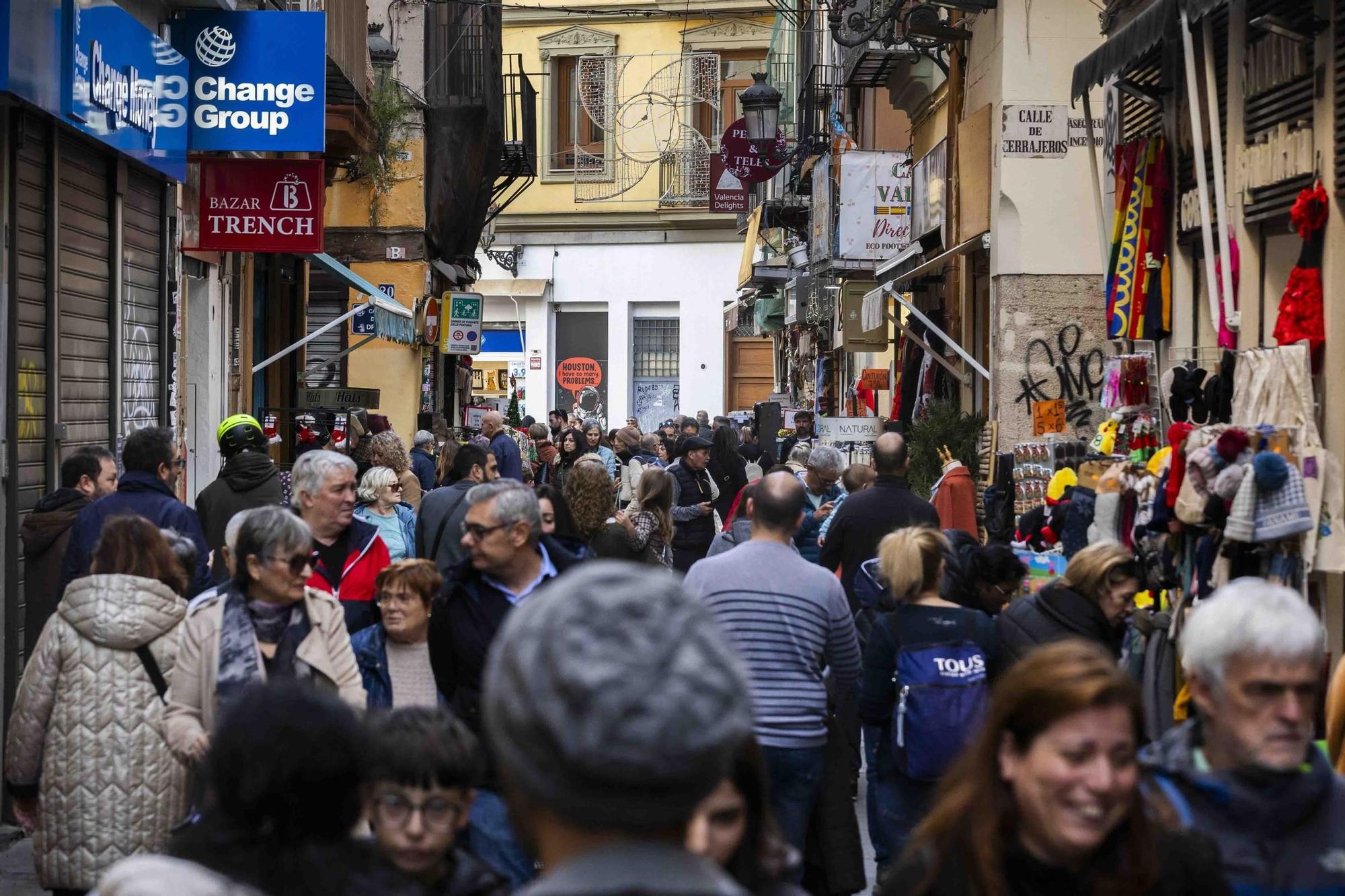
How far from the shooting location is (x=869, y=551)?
909 cm

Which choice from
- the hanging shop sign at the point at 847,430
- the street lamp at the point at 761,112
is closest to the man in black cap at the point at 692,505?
the hanging shop sign at the point at 847,430

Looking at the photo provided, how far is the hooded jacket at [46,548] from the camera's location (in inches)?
309

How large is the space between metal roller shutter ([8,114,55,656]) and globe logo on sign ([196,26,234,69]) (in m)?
2.23

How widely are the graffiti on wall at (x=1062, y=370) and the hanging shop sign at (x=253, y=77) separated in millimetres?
6501

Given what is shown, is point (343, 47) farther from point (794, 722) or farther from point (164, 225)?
point (794, 722)

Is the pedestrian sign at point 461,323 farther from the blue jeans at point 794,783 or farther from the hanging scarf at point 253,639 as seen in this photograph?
the hanging scarf at point 253,639

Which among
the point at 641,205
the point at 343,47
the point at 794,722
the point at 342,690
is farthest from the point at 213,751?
the point at 641,205

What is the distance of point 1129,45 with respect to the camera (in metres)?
9.55

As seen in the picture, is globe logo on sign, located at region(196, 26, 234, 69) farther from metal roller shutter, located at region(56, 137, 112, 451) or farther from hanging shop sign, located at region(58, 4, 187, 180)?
metal roller shutter, located at region(56, 137, 112, 451)

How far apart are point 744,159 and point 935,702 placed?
24.5m

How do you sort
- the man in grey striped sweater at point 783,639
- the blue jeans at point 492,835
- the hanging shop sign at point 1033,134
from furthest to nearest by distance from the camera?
the hanging shop sign at point 1033,134 → the man in grey striped sweater at point 783,639 → the blue jeans at point 492,835

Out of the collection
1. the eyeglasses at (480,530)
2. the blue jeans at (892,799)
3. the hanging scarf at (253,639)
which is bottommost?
the blue jeans at (892,799)

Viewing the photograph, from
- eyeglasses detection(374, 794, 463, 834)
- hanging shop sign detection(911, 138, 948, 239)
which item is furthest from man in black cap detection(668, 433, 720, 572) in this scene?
eyeglasses detection(374, 794, 463, 834)

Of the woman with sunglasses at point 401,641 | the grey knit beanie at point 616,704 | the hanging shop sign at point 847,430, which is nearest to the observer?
the grey knit beanie at point 616,704
